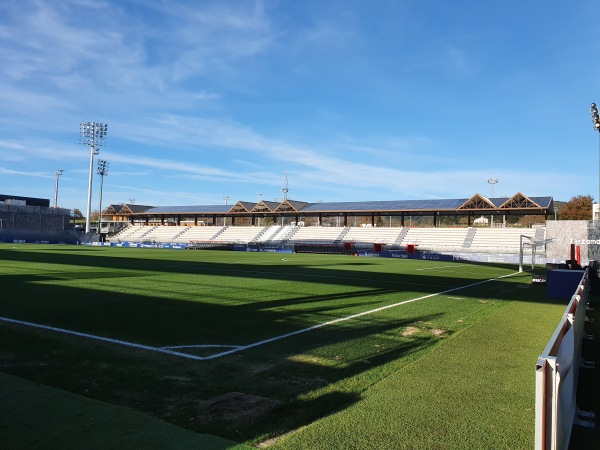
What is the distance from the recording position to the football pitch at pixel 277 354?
4.39 metres

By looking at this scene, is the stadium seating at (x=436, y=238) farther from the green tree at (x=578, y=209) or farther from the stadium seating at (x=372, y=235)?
the green tree at (x=578, y=209)

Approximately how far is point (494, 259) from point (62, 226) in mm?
70034

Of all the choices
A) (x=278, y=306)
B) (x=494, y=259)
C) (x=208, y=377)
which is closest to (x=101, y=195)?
(x=494, y=259)

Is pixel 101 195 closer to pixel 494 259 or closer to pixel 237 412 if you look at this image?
pixel 494 259

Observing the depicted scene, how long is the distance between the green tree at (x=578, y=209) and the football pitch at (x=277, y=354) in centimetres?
7207

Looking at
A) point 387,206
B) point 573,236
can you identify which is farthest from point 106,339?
point 387,206

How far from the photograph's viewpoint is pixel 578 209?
76.0 meters

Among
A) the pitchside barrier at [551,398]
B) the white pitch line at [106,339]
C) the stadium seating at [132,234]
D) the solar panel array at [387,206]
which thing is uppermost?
the solar panel array at [387,206]

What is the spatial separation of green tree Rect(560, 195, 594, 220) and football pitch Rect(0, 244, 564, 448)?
7207cm

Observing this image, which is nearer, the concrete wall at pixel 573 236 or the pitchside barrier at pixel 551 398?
the pitchside barrier at pixel 551 398

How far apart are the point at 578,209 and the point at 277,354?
83808 mm

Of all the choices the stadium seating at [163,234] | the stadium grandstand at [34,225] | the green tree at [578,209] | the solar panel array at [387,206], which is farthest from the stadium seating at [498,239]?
the stadium grandstand at [34,225]

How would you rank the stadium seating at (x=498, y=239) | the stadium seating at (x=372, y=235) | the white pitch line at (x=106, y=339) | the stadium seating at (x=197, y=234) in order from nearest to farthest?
the white pitch line at (x=106, y=339) → the stadium seating at (x=498, y=239) → the stadium seating at (x=372, y=235) → the stadium seating at (x=197, y=234)

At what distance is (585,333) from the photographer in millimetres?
9211
